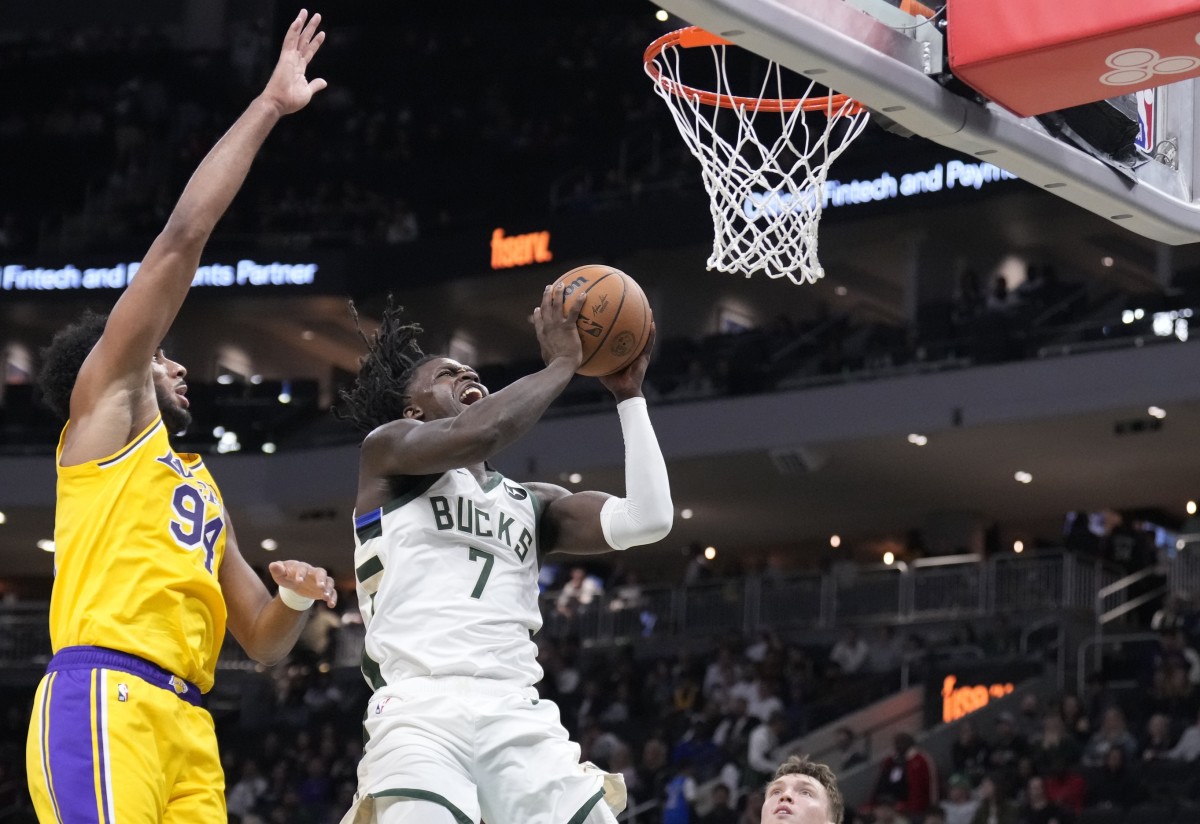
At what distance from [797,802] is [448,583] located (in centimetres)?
161

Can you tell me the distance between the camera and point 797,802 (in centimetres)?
556

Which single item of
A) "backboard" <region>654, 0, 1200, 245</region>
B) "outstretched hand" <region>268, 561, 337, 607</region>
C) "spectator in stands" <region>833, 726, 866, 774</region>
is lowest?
"spectator in stands" <region>833, 726, 866, 774</region>

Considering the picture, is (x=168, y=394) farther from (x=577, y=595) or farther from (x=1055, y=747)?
(x=577, y=595)

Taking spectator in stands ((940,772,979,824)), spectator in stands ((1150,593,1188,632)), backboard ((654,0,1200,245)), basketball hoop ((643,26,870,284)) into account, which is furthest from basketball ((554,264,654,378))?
spectator in stands ((1150,593,1188,632))

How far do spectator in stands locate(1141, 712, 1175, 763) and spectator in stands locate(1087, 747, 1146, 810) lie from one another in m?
0.30

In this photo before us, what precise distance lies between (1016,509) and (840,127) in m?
16.8

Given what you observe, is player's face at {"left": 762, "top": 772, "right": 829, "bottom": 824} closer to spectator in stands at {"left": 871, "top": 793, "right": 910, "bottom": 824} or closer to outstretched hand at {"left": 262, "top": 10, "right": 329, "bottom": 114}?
outstretched hand at {"left": 262, "top": 10, "right": 329, "bottom": 114}

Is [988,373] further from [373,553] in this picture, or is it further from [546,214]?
[373,553]

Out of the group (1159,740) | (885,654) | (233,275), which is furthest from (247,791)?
(233,275)

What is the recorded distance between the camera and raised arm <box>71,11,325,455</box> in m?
4.17

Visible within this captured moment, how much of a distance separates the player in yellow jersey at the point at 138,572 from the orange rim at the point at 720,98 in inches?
91.5

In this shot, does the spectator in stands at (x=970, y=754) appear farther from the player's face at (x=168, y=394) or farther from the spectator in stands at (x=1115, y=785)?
the player's face at (x=168, y=394)

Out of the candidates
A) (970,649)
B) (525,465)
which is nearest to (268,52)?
(525,465)

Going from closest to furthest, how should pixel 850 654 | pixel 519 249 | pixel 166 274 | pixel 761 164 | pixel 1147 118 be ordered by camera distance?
pixel 166 274 < pixel 1147 118 < pixel 761 164 < pixel 850 654 < pixel 519 249
